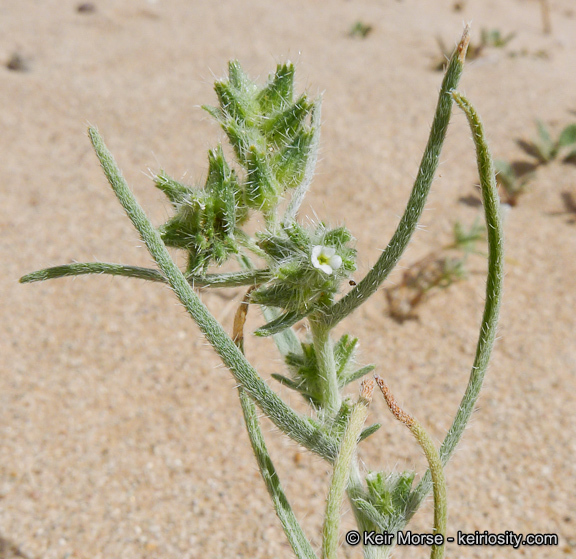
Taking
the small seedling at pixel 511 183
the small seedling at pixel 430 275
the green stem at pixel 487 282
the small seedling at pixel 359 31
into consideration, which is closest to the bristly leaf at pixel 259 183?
the green stem at pixel 487 282

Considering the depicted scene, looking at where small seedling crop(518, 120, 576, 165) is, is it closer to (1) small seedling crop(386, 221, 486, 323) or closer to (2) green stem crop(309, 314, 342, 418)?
(1) small seedling crop(386, 221, 486, 323)

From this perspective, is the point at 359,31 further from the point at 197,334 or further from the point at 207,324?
the point at 207,324

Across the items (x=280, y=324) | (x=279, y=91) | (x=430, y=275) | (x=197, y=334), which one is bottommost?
(x=197, y=334)

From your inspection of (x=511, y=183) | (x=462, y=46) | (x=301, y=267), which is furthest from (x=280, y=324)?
(x=511, y=183)

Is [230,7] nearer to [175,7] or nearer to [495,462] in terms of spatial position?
[175,7]

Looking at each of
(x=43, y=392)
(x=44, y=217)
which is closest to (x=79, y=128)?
(x=44, y=217)

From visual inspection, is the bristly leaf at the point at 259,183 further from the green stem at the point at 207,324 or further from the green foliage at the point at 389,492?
the green foliage at the point at 389,492
